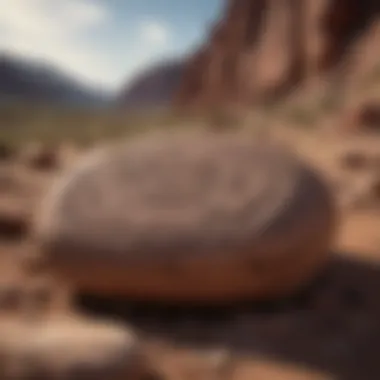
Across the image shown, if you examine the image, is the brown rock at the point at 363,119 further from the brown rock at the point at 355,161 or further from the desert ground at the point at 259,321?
the desert ground at the point at 259,321

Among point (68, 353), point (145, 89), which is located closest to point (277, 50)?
point (145, 89)

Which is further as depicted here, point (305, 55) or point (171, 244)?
point (305, 55)

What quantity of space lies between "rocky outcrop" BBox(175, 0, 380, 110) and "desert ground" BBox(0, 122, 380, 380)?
8743 millimetres

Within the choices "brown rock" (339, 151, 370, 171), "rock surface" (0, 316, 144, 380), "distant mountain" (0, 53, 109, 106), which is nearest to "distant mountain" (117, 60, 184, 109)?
"distant mountain" (0, 53, 109, 106)

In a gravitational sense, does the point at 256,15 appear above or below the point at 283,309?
above

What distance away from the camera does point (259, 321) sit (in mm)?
3377

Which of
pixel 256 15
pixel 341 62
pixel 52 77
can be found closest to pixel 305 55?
pixel 341 62

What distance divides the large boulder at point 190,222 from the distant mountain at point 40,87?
38cm

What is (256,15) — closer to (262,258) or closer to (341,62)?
(341,62)

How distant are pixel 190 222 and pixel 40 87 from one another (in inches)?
54.6

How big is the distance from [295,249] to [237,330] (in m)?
0.50

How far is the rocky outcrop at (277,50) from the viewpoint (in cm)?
1365

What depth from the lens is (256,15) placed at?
1738 cm

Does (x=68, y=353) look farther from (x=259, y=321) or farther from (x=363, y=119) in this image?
(x=363, y=119)
